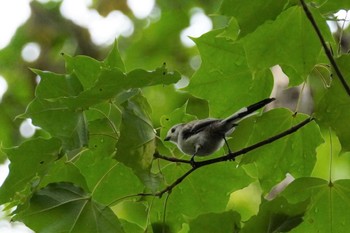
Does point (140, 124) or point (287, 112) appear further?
point (287, 112)

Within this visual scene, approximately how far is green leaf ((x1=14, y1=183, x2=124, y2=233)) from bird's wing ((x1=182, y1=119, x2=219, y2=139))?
328 millimetres

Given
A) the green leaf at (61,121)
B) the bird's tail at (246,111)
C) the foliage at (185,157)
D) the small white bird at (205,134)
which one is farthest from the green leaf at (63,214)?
the bird's tail at (246,111)

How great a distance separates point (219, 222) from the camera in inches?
72.7

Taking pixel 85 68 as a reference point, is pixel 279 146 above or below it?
below

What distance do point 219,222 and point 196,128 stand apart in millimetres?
309

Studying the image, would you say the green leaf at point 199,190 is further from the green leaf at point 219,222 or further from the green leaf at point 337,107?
the green leaf at point 337,107

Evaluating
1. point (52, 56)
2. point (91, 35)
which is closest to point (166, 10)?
point (91, 35)

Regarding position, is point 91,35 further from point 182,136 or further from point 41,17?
point 182,136

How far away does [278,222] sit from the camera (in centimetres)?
179

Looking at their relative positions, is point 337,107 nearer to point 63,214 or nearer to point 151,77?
point 151,77

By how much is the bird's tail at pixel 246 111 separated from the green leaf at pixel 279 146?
107mm

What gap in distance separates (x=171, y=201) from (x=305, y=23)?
2.42 feet

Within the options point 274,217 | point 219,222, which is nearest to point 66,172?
point 219,222

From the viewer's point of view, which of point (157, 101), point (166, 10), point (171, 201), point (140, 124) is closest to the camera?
point (140, 124)
